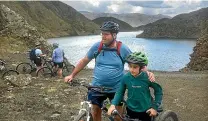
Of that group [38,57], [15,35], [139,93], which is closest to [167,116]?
[139,93]

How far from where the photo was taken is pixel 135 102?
18.4 ft

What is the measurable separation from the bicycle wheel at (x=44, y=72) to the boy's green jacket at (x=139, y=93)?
46.4ft

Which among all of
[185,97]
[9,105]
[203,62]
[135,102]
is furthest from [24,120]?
[203,62]

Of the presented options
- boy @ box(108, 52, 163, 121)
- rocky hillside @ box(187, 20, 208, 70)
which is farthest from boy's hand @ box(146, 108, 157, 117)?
rocky hillside @ box(187, 20, 208, 70)

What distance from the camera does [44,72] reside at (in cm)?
1964

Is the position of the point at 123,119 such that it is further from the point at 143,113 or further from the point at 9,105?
the point at 9,105

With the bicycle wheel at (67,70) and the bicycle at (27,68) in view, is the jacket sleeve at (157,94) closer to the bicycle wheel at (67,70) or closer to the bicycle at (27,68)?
the bicycle at (27,68)

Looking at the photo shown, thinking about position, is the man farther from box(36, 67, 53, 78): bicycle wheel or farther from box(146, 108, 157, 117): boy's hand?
box(146, 108, 157, 117): boy's hand

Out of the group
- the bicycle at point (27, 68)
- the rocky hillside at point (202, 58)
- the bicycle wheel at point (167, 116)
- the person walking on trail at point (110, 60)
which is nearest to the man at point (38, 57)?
the bicycle at point (27, 68)

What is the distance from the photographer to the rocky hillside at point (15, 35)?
33438mm

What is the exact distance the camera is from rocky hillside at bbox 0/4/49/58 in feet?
110

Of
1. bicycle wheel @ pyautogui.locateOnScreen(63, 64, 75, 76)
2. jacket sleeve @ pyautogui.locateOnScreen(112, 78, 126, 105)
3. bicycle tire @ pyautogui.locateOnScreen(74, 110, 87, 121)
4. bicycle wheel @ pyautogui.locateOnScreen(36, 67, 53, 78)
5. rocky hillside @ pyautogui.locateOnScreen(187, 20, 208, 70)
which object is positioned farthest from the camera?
rocky hillside @ pyautogui.locateOnScreen(187, 20, 208, 70)

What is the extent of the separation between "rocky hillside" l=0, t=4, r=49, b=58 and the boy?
28.0 m

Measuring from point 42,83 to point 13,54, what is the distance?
15740mm
